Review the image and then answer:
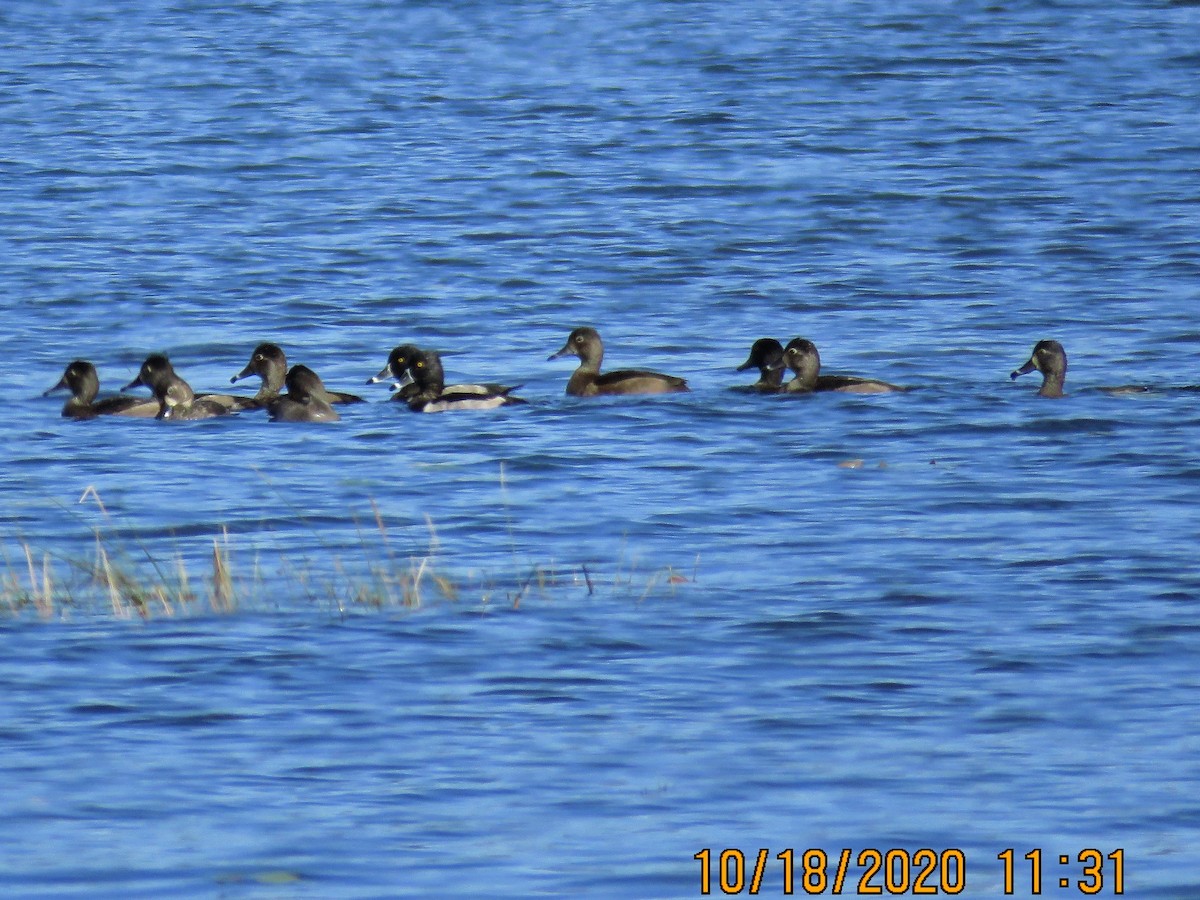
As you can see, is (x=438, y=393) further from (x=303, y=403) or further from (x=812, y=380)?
(x=812, y=380)

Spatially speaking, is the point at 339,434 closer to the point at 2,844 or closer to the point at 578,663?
the point at 578,663

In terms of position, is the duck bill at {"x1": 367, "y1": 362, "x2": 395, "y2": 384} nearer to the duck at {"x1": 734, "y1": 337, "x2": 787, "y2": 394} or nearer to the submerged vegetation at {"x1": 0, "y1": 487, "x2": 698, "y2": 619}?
the duck at {"x1": 734, "y1": 337, "x2": 787, "y2": 394}

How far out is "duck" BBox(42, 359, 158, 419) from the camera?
59.3 ft

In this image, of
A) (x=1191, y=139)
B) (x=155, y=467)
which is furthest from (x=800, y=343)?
(x=1191, y=139)

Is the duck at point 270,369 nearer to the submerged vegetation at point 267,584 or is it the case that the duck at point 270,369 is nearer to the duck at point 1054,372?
the duck at point 1054,372

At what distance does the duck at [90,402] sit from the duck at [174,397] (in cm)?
12

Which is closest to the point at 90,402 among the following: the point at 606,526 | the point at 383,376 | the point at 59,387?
the point at 59,387

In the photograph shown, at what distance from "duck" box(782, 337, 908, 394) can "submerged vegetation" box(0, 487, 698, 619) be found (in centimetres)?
612

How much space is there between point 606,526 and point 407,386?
502cm

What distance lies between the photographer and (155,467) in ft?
52.3

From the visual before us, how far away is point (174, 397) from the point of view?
58.4 ft

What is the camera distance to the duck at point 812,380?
60.1ft

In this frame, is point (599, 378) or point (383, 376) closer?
point (599, 378)

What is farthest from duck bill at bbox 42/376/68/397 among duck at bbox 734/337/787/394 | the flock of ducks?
duck at bbox 734/337/787/394
